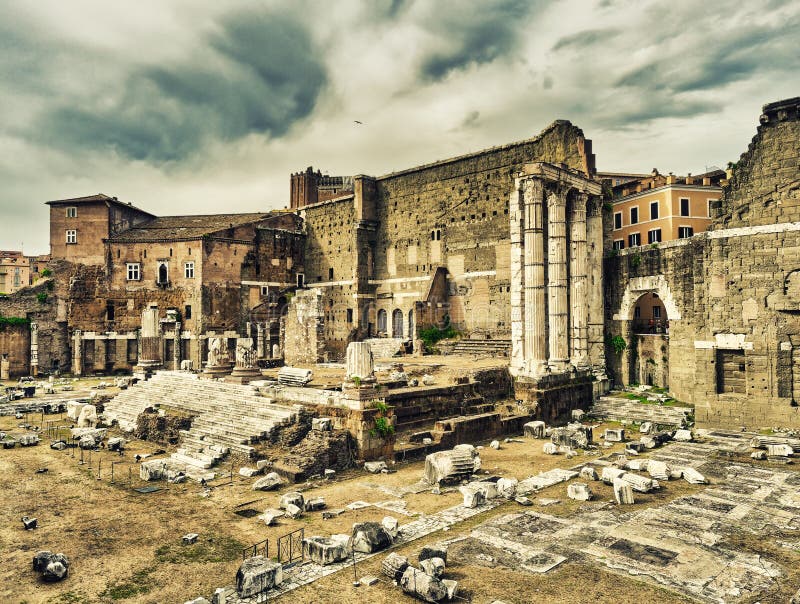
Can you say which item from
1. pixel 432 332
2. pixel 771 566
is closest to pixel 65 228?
pixel 432 332

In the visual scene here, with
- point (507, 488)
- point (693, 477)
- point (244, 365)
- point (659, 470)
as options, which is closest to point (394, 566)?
point (507, 488)

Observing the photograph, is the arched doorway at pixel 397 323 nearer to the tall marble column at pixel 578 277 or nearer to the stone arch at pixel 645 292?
the tall marble column at pixel 578 277

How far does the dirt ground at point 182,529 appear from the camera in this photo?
7723 mm

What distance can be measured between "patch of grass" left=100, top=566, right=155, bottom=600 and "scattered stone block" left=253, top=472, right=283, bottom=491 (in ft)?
14.2

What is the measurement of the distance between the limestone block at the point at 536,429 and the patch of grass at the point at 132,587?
1359cm

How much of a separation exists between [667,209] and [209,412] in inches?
1036

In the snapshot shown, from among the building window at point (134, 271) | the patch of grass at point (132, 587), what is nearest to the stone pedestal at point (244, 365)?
the patch of grass at point (132, 587)

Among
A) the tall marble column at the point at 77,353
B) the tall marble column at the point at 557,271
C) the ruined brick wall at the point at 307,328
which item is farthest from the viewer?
the tall marble column at the point at 77,353

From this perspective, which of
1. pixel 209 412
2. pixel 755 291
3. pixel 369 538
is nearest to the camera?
pixel 369 538

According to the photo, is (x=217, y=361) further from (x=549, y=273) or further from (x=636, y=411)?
(x=636, y=411)

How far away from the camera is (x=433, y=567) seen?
309 inches

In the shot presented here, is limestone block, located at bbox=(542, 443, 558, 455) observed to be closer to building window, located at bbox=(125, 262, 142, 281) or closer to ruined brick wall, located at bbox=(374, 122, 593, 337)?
ruined brick wall, located at bbox=(374, 122, 593, 337)

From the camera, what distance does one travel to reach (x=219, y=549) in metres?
9.34

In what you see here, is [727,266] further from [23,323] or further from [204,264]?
[23,323]
